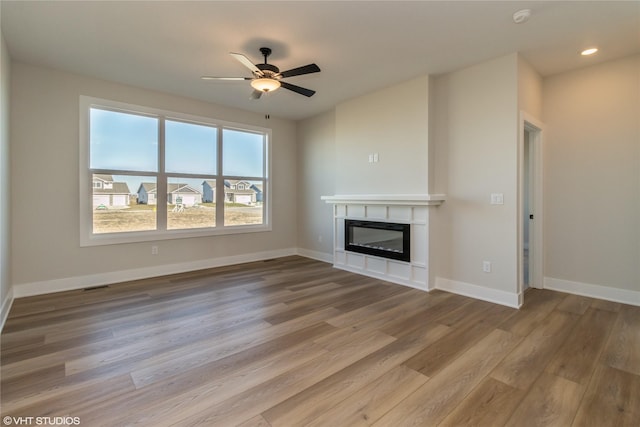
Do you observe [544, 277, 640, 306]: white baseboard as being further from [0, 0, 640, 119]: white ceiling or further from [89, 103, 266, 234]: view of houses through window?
[89, 103, 266, 234]: view of houses through window

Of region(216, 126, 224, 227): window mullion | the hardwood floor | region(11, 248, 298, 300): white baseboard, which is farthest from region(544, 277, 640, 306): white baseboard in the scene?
region(216, 126, 224, 227): window mullion

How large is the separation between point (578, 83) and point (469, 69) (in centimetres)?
135

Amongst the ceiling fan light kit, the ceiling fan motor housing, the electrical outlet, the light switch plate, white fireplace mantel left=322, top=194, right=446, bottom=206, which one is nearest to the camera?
the ceiling fan motor housing

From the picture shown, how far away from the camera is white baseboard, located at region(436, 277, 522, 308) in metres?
3.28

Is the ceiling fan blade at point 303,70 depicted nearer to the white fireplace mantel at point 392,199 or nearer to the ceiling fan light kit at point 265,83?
the ceiling fan light kit at point 265,83

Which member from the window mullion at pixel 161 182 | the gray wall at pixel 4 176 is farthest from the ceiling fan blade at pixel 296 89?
the gray wall at pixel 4 176

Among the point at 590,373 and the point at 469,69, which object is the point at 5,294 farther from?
the point at 469,69

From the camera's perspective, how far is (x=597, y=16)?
2580mm

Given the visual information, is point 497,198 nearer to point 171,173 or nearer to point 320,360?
point 320,360

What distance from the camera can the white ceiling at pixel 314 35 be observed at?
2494 mm

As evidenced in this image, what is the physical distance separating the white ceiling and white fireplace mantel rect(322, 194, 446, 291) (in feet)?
5.44

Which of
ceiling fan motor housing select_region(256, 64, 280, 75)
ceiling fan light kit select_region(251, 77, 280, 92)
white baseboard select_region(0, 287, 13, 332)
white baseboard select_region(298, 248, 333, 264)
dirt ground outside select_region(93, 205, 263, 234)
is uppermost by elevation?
ceiling fan motor housing select_region(256, 64, 280, 75)

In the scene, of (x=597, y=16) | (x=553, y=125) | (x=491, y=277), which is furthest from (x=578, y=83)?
(x=491, y=277)

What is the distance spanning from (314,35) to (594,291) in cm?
432
